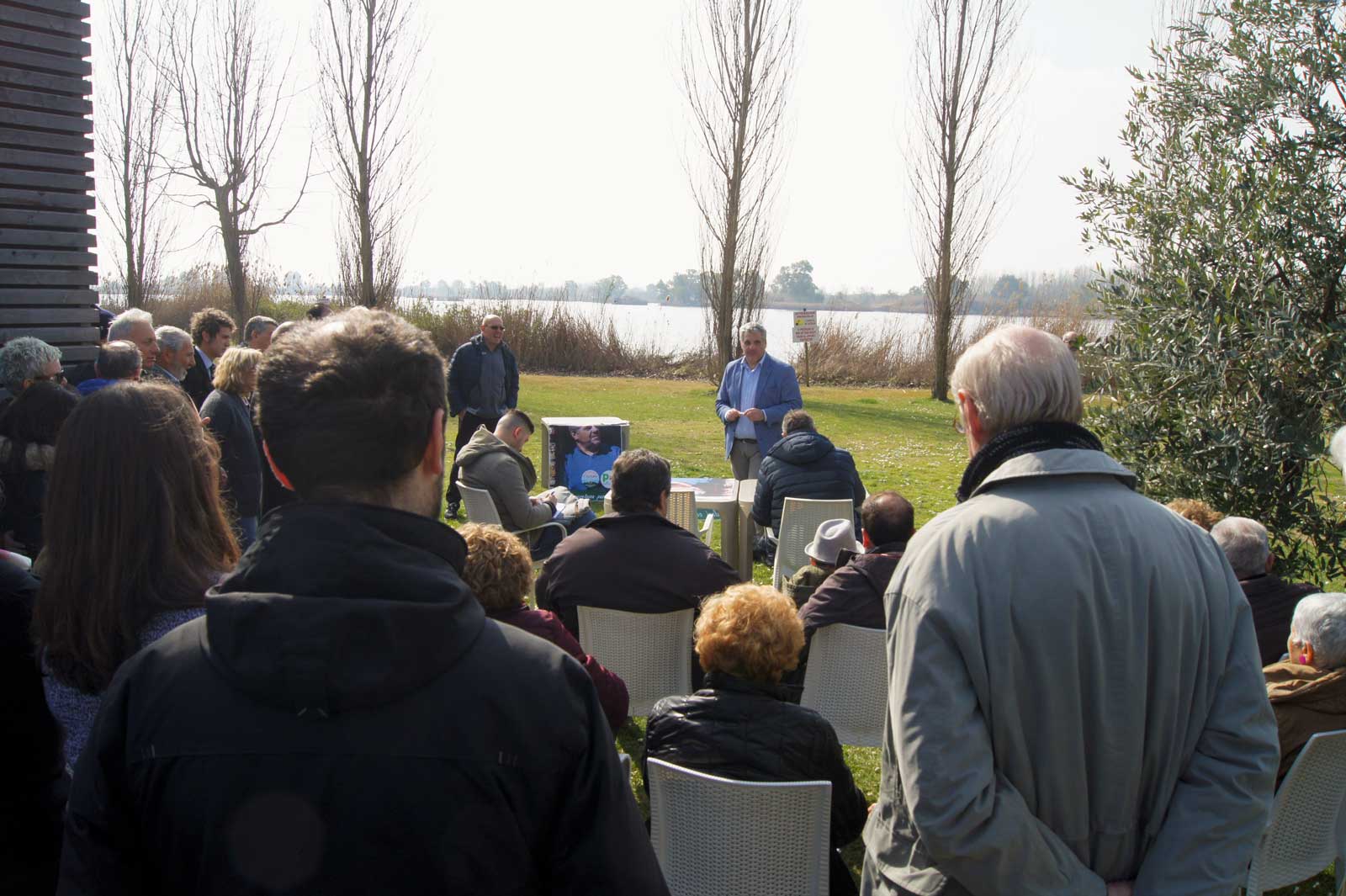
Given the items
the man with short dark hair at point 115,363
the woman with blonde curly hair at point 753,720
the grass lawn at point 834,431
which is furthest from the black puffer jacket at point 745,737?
the man with short dark hair at point 115,363

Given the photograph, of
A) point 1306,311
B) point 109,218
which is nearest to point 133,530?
point 1306,311

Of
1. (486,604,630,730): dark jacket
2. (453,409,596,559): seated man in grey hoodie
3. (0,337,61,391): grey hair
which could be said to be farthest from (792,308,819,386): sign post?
(486,604,630,730): dark jacket

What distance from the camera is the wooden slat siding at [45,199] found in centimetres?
585

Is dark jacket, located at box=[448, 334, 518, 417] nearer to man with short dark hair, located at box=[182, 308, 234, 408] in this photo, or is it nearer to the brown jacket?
man with short dark hair, located at box=[182, 308, 234, 408]

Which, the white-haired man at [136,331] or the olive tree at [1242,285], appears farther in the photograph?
the white-haired man at [136,331]

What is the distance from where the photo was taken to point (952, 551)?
1751mm

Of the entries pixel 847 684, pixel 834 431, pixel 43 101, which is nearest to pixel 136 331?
pixel 43 101

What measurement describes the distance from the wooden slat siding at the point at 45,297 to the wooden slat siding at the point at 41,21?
1544mm

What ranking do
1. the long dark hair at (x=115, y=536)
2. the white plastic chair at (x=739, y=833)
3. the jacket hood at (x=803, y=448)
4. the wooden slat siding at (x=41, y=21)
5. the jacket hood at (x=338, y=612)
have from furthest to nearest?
the jacket hood at (x=803, y=448) < the wooden slat siding at (x=41, y=21) < the white plastic chair at (x=739, y=833) < the long dark hair at (x=115, y=536) < the jacket hood at (x=338, y=612)

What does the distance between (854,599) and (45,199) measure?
219 inches

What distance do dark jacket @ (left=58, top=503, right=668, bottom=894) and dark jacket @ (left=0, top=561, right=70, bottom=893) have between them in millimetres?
945

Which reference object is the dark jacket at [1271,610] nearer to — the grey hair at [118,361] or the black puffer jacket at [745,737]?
the black puffer jacket at [745,737]

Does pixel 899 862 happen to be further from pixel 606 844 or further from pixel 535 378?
pixel 535 378

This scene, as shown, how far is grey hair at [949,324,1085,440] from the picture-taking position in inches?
73.9
